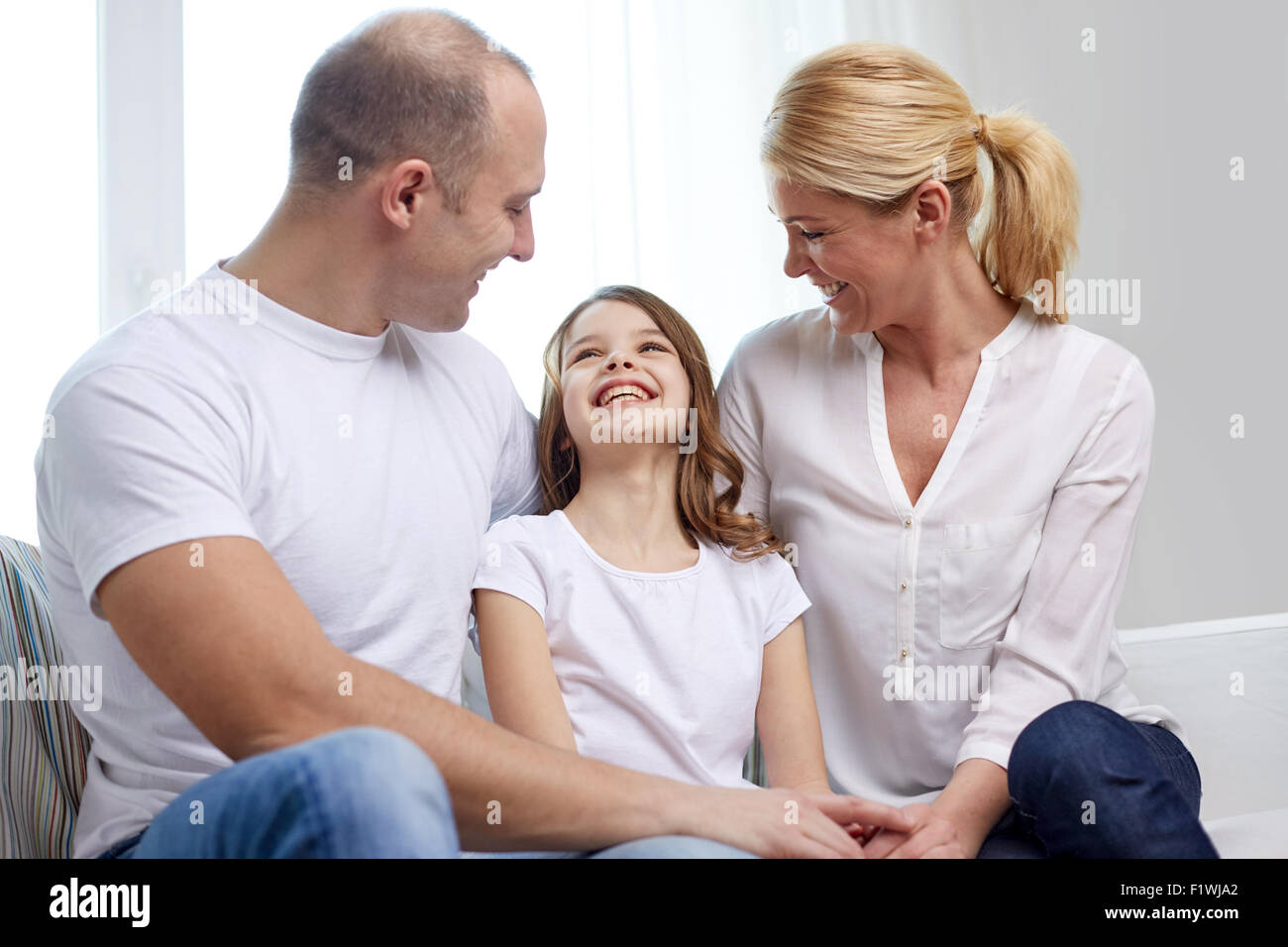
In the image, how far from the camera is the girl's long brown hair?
1.50m

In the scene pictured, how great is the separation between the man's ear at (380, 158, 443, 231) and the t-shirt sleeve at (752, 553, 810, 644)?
0.60m

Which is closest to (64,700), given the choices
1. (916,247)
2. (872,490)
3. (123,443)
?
(123,443)

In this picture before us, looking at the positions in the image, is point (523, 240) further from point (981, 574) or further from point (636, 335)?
point (981, 574)

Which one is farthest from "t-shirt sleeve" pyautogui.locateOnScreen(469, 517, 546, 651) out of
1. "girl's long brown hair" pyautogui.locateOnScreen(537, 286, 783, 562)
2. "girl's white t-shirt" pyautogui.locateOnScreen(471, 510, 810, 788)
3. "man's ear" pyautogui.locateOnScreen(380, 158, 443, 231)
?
"man's ear" pyautogui.locateOnScreen(380, 158, 443, 231)

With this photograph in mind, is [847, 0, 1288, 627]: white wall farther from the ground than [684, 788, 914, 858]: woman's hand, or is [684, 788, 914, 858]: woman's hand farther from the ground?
[847, 0, 1288, 627]: white wall

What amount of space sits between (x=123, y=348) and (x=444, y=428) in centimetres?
38

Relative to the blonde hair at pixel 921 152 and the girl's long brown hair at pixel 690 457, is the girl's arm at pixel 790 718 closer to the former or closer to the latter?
the girl's long brown hair at pixel 690 457

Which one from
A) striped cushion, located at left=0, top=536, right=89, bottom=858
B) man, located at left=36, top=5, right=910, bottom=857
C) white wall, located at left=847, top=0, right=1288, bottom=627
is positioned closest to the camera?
man, located at left=36, top=5, right=910, bottom=857

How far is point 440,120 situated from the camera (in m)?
1.25

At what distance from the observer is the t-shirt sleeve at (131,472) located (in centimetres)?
100

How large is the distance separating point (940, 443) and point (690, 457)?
328 mm

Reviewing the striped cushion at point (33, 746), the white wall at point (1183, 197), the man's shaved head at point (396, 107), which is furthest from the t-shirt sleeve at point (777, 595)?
the white wall at point (1183, 197)

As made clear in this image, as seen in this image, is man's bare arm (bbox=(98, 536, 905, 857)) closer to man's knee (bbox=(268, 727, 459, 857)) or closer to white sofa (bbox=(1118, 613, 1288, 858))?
man's knee (bbox=(268, 727, 459, 857))
